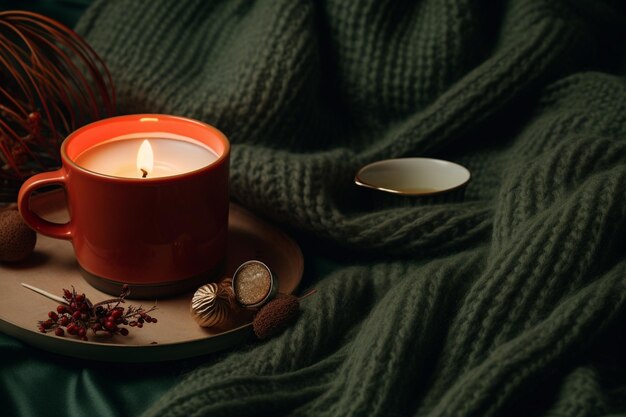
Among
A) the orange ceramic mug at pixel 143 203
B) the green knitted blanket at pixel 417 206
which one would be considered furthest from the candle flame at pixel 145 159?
the green knitted blanket at pixel 417 206

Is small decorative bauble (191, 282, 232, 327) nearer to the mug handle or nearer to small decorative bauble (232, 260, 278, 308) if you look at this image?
small decorative bauble (232, 260, 278, 308)

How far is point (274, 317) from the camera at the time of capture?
619 millimetres

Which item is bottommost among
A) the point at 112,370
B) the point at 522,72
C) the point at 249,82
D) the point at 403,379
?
the point at 112,370

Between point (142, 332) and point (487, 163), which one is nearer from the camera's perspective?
point (142, 332)

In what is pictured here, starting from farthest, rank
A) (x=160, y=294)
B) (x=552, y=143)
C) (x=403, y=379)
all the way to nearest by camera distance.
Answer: (x=552, y=143) → (x=160, y=294) → (x=403, y=379)

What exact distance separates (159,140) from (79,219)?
5.0 inches

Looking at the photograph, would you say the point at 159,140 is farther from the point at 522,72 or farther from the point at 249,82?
the point at 522,72

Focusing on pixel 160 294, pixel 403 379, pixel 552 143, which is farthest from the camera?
pixel 552 143

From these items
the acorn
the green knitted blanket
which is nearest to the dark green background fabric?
the green knitted blanket

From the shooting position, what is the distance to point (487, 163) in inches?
33.9

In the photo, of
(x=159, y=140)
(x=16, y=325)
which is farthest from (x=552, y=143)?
(x=16, y=325)

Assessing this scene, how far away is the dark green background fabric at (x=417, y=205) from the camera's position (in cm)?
56

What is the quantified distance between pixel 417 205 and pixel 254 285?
0.69ft

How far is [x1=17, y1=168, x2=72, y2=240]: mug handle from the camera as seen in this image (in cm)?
66
